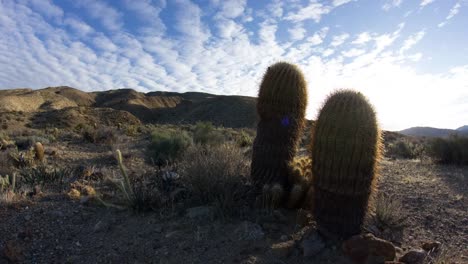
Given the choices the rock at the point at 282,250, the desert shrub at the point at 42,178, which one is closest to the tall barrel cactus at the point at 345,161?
the rock at the point at 282,250

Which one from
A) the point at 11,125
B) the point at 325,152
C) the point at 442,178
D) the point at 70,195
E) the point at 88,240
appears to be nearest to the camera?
the point at 325,152

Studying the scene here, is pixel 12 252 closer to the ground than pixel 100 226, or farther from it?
closer to the ground

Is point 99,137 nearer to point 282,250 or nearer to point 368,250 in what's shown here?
point 282,250

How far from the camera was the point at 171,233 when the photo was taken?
510cm

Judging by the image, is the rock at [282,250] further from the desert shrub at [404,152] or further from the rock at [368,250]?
the desert shrub at [404,152]

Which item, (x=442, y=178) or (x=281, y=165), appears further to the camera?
(x=442, y=178)

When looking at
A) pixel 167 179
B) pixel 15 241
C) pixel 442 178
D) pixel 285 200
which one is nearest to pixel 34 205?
pixel 15 241

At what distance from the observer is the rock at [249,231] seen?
195 inches

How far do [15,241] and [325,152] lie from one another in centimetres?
386

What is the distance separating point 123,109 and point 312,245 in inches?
2684

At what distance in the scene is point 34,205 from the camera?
604 centimetres

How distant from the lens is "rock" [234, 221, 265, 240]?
16.2 feet

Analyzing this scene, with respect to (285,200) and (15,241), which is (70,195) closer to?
(15,241)

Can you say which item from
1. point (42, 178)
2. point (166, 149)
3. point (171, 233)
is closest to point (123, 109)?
point (166, 149)
